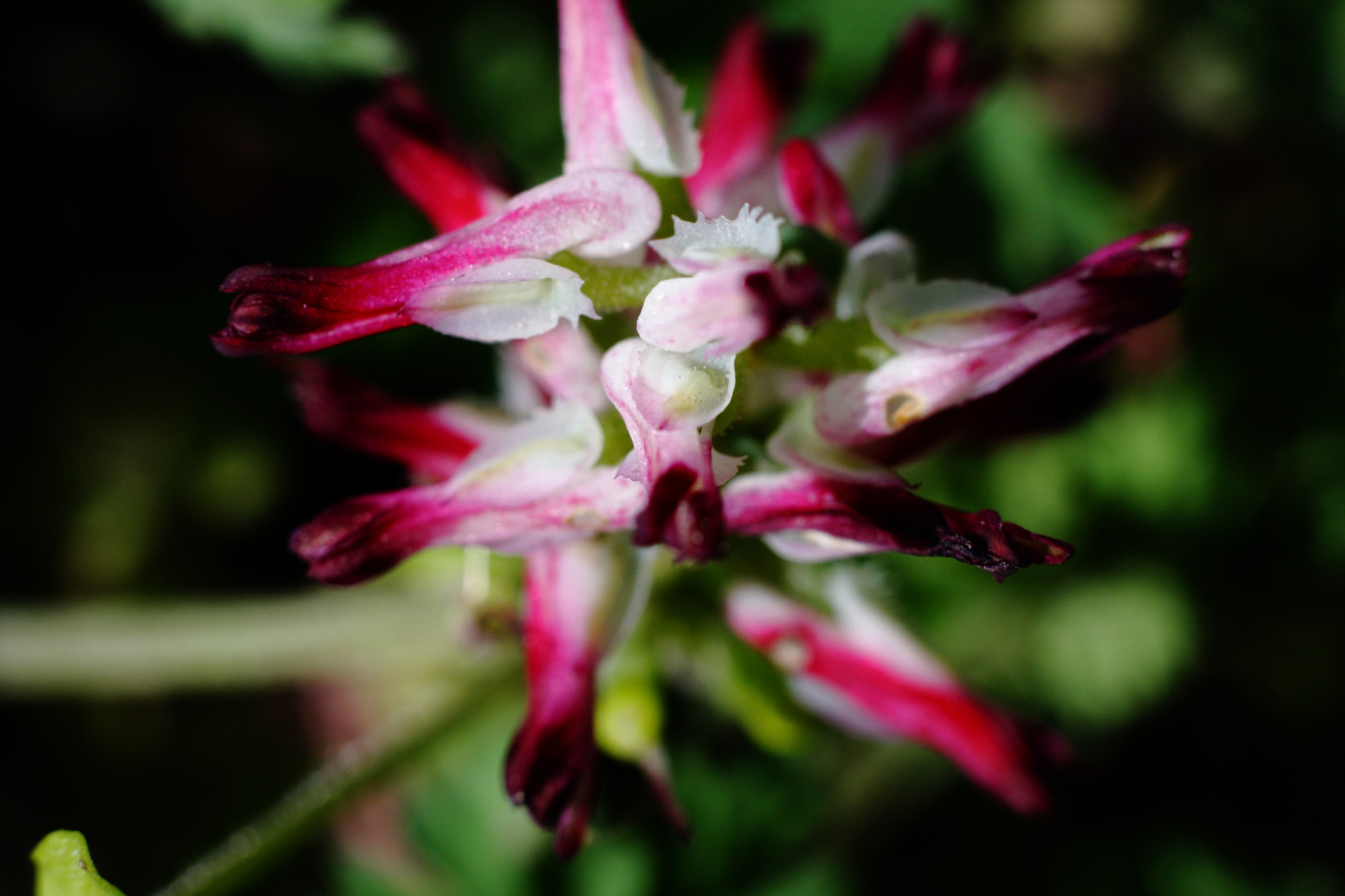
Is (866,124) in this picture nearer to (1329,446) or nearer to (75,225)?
(1329,446)

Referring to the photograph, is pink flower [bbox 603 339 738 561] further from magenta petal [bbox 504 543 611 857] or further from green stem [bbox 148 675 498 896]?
green stem [bbox 148 675 498 896]

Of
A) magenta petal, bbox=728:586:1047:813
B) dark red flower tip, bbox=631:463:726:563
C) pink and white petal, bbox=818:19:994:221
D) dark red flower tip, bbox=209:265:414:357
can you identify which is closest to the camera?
dark red flower tip, bbox=631:463:726:563

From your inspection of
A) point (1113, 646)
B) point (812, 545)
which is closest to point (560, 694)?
point (812, 545)

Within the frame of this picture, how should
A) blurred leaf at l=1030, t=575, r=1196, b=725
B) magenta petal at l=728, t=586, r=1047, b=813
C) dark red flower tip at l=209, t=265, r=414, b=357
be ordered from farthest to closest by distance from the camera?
1. blurred leaf at l=1030, t=575, r=1196, b=725
2. magenta petal at l=728, t=586, r=1047, b=813
3. dark red flower tip at l=209, t=265, r=414, b=357

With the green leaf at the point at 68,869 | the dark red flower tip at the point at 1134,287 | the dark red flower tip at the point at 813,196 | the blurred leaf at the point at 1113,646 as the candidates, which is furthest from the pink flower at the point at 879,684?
the blurred leaf at the point at 1113,646

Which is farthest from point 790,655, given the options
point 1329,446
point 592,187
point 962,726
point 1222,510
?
point 1329,446

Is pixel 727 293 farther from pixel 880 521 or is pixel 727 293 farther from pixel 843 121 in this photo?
pixel 843 121

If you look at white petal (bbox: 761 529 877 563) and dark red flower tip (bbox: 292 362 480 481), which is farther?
dark red flower tip (bbox: 292 362 480 481)

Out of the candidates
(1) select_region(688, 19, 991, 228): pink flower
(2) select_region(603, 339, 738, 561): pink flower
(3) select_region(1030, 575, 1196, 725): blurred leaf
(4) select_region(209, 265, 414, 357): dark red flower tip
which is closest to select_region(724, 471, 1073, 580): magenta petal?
(2) select_region(603, 339, 738, 561): pink flower
